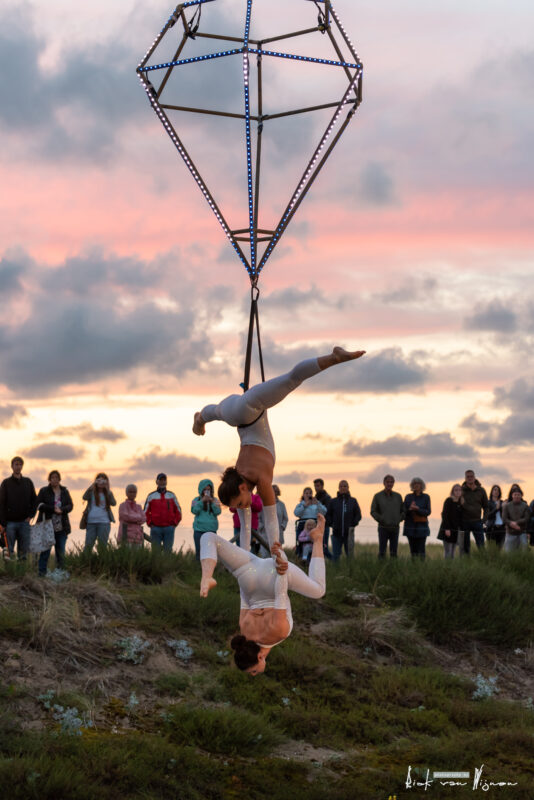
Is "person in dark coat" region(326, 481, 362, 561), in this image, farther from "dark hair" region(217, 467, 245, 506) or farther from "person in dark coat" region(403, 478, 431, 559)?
"dark hair" region(217, 467, 245, 506)

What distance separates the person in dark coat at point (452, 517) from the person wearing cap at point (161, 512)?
18.9ft

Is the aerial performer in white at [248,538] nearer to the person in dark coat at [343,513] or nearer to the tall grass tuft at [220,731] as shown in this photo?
the tall grass tuft at [220,731]

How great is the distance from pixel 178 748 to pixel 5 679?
3.03m

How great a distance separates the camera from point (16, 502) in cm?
1794

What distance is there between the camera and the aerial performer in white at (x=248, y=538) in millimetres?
8242

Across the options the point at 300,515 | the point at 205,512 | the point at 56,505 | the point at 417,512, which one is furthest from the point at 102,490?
the point at 417,512

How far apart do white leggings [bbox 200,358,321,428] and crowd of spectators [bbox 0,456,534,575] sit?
891 cm

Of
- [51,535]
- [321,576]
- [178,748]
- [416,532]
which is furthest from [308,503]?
[321,576]

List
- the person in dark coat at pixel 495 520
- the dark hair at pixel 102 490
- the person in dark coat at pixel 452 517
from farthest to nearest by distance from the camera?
the person in dark coat at pixel 495 520
the person in dark coat at pixel 452 517
the dark hair at pixel 102 490

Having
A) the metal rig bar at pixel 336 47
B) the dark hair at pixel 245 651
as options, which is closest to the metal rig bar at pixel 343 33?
the metal rig bar at pixel 336 47

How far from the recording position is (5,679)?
16.1 m

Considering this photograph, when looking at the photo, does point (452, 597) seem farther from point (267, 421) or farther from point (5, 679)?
point (267, 421)

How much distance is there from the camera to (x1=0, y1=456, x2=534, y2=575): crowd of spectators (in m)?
18.0

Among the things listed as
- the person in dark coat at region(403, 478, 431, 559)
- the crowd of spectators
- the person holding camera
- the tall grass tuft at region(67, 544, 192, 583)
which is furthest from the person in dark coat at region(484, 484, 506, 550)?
the person holding camera
